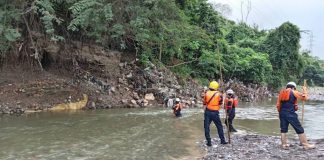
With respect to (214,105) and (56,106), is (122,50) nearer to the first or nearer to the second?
(56,106)

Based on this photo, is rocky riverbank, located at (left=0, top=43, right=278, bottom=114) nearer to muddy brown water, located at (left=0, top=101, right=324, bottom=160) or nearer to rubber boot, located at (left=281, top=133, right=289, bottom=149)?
muddy brown water, located at (left=0, top=101, right=324, bottom=160)

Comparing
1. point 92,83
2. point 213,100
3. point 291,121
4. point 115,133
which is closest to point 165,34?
point 92,83

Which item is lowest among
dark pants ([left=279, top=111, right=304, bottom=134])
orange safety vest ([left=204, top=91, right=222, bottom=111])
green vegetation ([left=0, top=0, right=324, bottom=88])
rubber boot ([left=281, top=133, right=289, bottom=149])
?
rubber boot ([left=281, top=133, right=289, bottom=149])

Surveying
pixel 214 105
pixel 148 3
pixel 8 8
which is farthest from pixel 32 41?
pixel 214 105

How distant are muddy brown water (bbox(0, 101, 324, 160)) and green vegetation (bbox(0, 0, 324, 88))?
10.6 feet

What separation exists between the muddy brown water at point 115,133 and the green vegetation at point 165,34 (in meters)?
3.22

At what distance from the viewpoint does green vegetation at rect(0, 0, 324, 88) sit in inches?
727

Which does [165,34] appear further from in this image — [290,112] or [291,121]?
[291,121]

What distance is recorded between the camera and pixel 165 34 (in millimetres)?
21891

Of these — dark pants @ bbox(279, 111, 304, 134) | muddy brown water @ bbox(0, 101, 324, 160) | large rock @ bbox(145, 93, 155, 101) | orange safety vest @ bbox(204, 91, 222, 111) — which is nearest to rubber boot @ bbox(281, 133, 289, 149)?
dark pants @ bbox(279, 111, 304, 134)

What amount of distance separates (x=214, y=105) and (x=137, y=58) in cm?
1496

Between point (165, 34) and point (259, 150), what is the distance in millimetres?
11887

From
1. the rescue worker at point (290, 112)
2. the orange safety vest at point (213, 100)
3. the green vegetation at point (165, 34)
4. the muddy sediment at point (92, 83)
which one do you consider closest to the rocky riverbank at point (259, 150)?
the rescue worker at point (290, 112)

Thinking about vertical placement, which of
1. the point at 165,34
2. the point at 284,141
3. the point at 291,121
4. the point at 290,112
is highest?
Result: the point at 165,34
